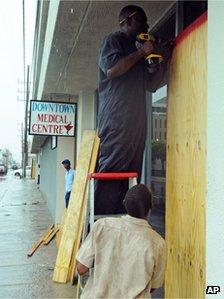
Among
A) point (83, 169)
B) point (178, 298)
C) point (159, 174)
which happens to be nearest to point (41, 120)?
point (83, 169)

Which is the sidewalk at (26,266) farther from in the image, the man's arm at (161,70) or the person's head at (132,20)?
the person's head at (132,20)

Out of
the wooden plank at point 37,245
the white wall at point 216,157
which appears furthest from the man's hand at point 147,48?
the wooden plank at point 37,245

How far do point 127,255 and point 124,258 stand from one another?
0.02m

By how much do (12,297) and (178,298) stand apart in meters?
3.38

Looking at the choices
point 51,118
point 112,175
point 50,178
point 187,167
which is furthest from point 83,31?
point 50,178

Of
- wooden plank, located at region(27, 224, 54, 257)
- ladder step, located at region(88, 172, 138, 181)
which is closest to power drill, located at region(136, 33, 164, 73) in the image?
ladder step, located at region(88, 172, 138, 181)

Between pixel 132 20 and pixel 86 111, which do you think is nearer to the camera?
pixel 132 20

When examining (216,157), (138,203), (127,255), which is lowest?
(127,255)

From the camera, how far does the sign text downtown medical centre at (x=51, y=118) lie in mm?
8750

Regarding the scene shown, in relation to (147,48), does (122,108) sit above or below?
below

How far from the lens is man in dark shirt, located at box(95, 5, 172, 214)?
3.11m

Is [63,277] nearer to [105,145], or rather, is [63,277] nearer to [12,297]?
[12,297]

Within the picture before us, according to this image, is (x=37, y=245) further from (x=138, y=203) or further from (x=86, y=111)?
(x=138, y=203)

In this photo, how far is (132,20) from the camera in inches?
128
